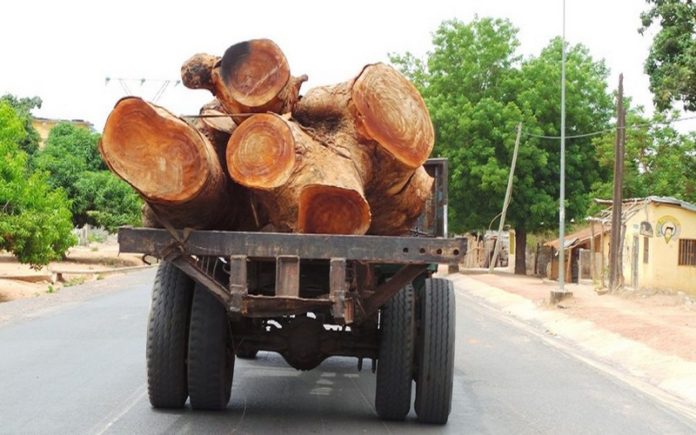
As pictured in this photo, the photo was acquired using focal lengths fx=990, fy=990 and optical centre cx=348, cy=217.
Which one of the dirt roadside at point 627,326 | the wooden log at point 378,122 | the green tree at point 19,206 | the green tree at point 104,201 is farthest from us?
the green tree at point 104,201

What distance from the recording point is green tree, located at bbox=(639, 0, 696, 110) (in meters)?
22.0

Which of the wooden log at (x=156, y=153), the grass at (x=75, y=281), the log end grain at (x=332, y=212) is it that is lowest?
the grass at (x=75, y=281)

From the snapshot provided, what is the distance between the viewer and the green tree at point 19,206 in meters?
24.5

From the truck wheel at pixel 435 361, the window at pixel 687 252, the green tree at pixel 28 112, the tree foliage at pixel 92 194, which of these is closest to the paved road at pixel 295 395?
the truck wheel at pixel 435 361

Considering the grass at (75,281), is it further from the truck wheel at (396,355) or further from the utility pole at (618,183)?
the truck wheel at (396,355)

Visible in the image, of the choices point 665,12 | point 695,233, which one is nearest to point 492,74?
point 695,233

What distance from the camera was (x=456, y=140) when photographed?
41500mm

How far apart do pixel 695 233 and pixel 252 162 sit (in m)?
26.9

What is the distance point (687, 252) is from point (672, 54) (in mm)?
9686

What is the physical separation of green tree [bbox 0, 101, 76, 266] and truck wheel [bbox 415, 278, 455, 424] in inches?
725

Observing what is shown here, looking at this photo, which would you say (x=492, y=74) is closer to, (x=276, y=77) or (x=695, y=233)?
(x=695, y=233)

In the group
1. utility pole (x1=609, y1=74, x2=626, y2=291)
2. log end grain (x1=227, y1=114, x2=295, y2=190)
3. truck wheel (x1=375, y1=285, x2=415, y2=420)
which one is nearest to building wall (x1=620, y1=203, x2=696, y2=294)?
utility pole (x1=609, y1=74, x2=626, y2=291)

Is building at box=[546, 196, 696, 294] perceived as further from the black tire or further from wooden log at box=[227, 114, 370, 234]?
wooden log at box=[227, 114, 370, 234]

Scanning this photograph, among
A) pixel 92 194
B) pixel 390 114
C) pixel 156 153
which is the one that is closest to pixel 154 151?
pixel 156 153
